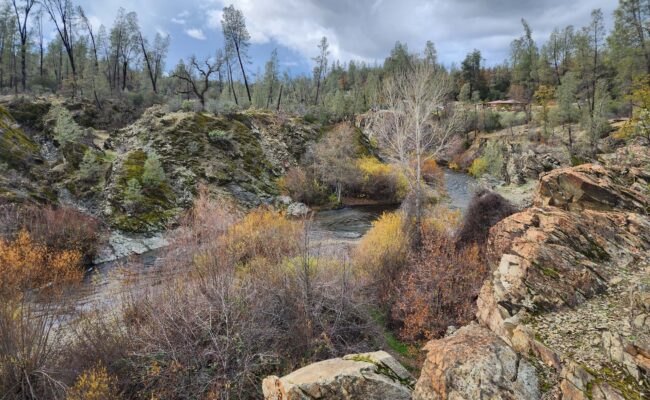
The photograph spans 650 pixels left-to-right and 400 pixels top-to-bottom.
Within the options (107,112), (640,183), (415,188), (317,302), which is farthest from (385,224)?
(107,112)

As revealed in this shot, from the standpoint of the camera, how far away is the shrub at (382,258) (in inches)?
494

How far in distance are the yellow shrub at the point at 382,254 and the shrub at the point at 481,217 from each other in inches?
99.0

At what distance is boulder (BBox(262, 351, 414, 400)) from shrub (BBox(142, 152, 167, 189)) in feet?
68.2

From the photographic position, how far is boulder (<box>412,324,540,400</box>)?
13.6 feet

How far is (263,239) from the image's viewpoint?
1420 centimetres

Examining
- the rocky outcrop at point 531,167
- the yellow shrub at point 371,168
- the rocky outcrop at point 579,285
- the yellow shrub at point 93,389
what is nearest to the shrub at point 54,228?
the yellow shrub at point 93,389

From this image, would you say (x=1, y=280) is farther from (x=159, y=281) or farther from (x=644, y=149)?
(x=644, y=149)

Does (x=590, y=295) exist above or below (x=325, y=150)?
below

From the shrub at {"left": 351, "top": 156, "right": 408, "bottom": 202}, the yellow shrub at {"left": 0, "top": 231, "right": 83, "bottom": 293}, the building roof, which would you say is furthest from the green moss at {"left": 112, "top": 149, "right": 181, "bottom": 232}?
the building roof

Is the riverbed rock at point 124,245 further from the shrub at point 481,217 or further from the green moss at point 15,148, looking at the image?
the shrub at point 481,217

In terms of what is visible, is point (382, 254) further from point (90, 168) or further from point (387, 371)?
point (90, 168)

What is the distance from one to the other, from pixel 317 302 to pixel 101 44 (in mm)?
62608

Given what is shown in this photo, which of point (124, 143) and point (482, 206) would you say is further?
point (124, 143)

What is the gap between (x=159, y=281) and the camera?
10336mm
